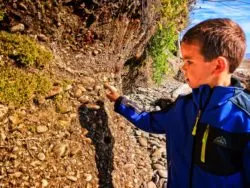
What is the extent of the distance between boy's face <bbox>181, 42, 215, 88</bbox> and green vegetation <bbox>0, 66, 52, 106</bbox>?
1190 mm

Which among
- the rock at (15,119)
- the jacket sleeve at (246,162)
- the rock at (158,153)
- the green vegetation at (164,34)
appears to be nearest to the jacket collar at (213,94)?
the jacket sleeve at (246,162)

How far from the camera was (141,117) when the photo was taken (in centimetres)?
305

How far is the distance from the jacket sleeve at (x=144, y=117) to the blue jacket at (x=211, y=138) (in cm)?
13

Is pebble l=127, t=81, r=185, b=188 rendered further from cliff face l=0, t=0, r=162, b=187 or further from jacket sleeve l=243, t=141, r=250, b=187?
jacket sleeve l=243, t=141, r=250, b=187

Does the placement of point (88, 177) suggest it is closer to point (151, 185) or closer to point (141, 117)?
point (141, 117)

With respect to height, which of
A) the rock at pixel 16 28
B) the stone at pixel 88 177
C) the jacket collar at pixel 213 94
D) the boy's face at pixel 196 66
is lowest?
the stone at pixel 88 177

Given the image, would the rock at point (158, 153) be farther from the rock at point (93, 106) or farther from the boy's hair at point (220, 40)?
the boy's hair at point (220, 40)

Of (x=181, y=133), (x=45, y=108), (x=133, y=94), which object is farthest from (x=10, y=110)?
(x=133, y=94)

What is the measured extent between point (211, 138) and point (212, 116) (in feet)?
0.46

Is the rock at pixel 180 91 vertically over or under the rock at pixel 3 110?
under

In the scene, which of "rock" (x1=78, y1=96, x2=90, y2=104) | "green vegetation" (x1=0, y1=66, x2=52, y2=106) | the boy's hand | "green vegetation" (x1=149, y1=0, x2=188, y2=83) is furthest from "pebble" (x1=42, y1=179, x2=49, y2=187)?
"green vegetation" (x1=149, y1=0, x2=188, y2=83)

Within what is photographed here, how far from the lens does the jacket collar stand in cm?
239

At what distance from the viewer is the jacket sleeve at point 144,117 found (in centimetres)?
288

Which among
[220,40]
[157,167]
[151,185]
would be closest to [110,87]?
[151,185]
